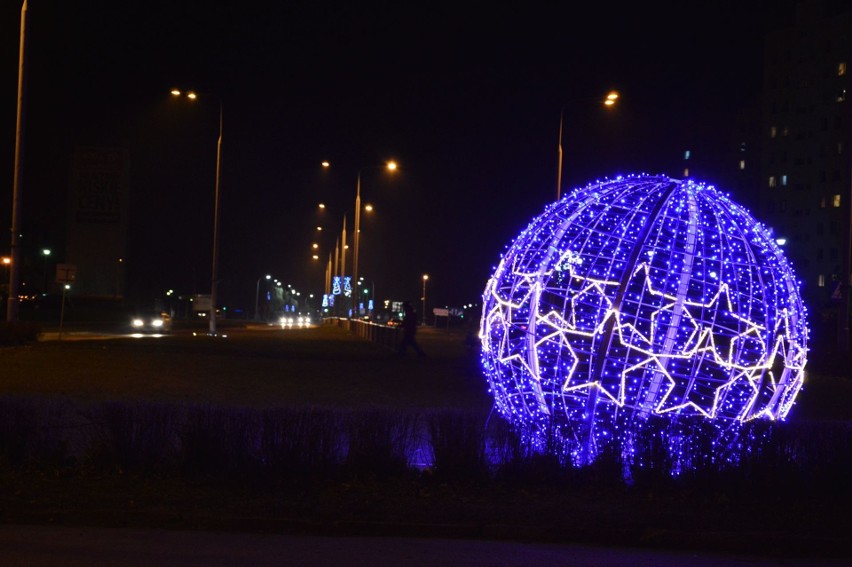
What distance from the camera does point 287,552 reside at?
26.2 ft

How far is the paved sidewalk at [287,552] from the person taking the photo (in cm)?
767

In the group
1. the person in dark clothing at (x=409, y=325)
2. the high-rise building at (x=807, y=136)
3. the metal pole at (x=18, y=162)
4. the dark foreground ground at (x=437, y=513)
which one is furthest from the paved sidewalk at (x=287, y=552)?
the high-rise building at (x=807, y=136)

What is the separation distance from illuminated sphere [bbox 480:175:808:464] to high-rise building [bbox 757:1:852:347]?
79.8 m

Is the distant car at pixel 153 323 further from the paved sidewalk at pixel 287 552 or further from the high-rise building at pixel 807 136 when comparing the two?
the high-rise building at pixel 807 136

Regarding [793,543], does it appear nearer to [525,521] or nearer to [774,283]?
[525,521]

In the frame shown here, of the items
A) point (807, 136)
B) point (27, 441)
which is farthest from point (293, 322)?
point (27, 441)

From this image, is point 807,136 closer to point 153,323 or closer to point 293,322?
point 293,322

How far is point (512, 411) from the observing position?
40.6 ft

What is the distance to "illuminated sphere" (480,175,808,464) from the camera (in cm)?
1098

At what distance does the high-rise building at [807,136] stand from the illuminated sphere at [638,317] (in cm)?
7978

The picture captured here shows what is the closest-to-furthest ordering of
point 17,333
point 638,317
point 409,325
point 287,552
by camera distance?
point 287,552 → point 638,317 → point 17,333 → point 409,325

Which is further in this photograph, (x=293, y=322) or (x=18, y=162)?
(x=293, y=322)

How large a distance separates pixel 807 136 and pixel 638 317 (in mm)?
90009

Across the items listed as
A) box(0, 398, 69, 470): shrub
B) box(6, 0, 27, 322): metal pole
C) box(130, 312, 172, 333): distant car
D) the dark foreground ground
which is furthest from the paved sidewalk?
box(130, 312, 172, 333): distant car
